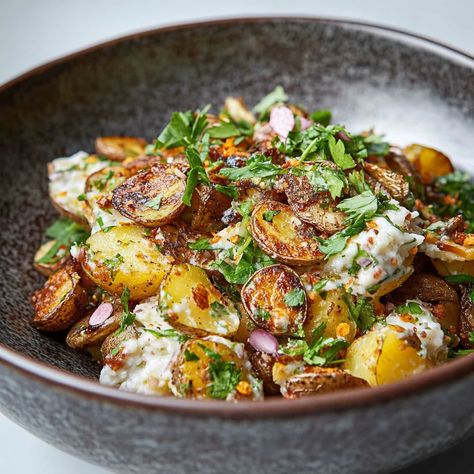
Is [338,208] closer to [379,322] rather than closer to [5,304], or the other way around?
[379,322]

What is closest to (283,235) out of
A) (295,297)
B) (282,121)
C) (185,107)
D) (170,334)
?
(295,297)

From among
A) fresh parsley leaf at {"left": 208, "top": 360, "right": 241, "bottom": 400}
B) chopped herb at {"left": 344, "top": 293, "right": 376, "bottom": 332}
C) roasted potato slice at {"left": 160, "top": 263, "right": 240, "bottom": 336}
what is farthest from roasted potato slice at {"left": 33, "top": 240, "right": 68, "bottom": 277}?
chopped herb at {"left": 344, "top": 293, "right": 376, "bottom": 332}

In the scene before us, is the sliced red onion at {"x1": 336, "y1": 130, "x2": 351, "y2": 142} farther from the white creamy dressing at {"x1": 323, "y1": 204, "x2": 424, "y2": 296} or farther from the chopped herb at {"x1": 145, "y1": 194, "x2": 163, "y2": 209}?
the chopped herb at {"x1": 145, "y1": 194, "x2": 163, "y2": 209}

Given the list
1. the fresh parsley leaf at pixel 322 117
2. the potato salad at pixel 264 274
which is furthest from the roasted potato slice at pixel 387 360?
the fresh parsley leaf at pixel 322 117

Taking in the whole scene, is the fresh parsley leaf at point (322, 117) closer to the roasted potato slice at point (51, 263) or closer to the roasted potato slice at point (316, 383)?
the roasted potato slice at point (51, 263)

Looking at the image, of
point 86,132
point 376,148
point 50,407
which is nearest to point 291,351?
point 50,407

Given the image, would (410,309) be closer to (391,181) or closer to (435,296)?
(435,296)

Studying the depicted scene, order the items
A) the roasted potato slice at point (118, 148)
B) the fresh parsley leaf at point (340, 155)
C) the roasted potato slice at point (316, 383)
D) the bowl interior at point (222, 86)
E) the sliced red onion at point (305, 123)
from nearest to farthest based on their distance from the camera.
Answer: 1. the roasted potato slice at point (316, 383)
2. the fresh parsley leaf at point (340, 155)
3. the sliced red onion at point (305, 123)
4. the roasted potato slice at point (118, 148)
5. the bowl interior at point (222, 86)
